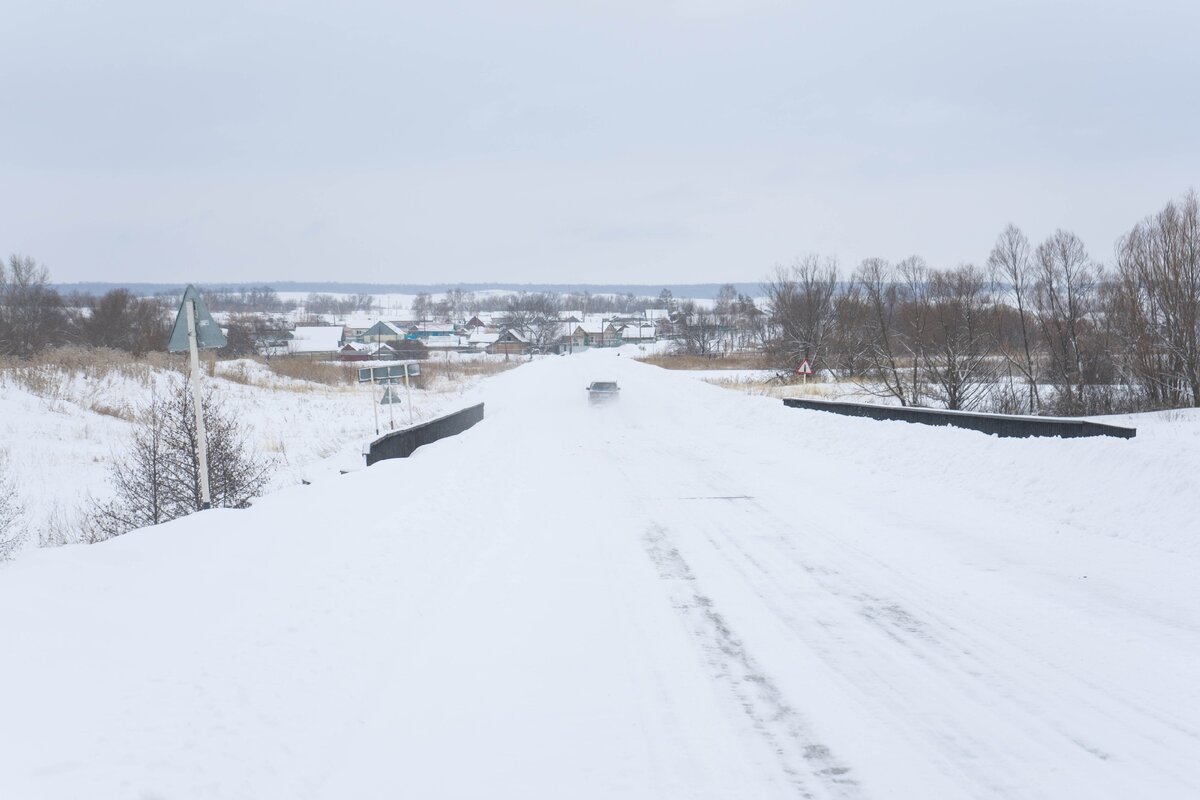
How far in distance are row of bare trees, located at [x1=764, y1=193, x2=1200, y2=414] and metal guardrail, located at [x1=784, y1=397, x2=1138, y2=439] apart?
17933mm

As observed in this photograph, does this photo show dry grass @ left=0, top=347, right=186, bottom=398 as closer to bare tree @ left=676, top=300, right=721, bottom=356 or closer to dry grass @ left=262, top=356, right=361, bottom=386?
dry grass @ left=262, top=356, right=361, bottom=386

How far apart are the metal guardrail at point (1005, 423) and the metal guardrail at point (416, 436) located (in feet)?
35.7

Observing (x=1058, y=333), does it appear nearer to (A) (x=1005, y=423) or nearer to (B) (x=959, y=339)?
(B) (x=959, y=339)

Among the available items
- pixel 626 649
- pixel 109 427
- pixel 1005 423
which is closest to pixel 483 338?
pixel 109 427

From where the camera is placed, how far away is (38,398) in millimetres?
29969

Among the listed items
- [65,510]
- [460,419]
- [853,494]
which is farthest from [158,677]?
[460,419]

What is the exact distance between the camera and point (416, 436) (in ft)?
62.5

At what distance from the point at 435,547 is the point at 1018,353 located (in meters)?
42.3

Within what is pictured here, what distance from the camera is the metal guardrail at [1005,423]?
12625mm

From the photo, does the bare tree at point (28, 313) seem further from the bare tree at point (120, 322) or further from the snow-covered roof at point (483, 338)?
the snow-covered roof at point (483, 338)

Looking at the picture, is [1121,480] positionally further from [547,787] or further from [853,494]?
[547,787]

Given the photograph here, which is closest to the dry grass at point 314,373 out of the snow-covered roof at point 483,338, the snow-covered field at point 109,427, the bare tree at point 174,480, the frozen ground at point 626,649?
the snow-covered field at point 109,427

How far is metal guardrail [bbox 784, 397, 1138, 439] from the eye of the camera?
41.4 ft

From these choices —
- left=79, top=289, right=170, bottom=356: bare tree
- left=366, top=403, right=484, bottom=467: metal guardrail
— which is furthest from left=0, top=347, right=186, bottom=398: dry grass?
left=79, top=289, right=170, bottom=356: bare tree
